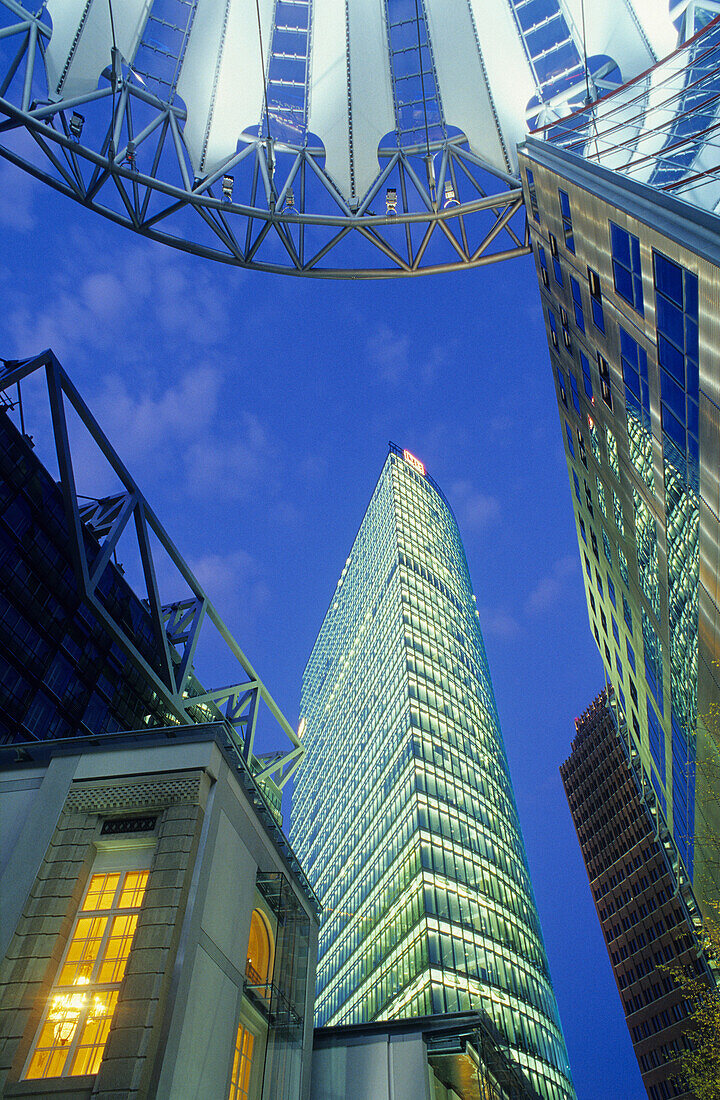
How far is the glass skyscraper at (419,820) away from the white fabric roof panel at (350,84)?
4887cm

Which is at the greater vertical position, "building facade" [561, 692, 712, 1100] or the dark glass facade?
"building facade" [561, 692, 712, 1100]

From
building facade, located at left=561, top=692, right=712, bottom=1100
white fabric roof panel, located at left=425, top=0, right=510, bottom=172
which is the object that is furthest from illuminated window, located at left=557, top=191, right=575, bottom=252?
building facade, located at left=561, top=692, right=712, bottom=1100

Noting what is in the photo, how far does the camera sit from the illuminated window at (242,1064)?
664 inches

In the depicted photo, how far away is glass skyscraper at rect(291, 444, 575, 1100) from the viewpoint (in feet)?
177

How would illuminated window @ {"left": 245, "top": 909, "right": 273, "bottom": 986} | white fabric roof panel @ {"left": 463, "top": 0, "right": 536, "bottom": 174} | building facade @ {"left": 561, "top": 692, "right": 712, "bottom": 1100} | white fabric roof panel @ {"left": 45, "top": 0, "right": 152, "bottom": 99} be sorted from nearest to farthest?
illuminated window @ {"left": 245, "top": 909, "right": 273, "bottom": 986} → white fabric roof panel @ {"left": 45, "top": 0, "right": 152, "bottom": 99} → white fabric roof panel @ {"left": 463, "top": 0, "right": 536, "bottom": 174} → building facade @ {"left": 561, "top": 692, "right": 712, "bottom": 1100}

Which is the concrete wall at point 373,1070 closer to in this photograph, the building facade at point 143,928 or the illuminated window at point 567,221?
the building facade at point 143,928

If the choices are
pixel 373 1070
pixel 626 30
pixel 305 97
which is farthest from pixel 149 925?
pixel 626 30

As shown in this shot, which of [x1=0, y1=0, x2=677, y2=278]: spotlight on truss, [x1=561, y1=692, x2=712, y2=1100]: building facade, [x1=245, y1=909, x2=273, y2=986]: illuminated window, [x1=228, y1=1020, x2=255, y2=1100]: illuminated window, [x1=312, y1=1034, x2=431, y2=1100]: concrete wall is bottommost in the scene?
[x1=228, y1=1020, x2=255, y2=1100]: illuminated window

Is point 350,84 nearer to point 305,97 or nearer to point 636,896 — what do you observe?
point 305,97

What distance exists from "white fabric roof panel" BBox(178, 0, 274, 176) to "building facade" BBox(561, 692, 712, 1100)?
77476mm

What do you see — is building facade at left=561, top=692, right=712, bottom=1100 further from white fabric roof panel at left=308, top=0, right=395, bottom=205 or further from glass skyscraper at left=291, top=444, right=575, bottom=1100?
white fabric roof panel at left=308, top=0, right=395, bottom=205

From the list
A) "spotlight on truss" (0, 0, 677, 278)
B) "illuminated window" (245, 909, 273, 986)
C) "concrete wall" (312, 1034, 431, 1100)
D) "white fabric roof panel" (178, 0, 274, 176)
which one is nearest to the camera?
"illuminated window" (245, 909, 273, 986)

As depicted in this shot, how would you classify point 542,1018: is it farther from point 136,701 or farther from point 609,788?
point 609,788

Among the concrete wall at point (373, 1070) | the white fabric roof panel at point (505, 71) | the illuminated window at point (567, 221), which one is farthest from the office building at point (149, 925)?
the white fabric roof panel at point (505, 71)
